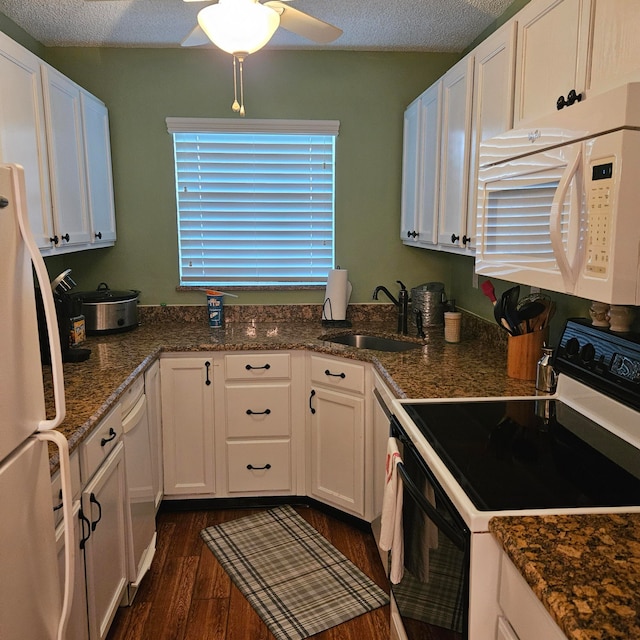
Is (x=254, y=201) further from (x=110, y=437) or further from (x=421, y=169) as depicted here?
(x=110, y=437)

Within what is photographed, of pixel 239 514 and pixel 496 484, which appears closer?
pixel 496 484

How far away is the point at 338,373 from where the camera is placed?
Result: 278cm

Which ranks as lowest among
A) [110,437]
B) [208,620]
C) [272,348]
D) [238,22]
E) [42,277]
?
[208,620]

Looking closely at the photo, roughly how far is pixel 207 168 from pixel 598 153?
257cm

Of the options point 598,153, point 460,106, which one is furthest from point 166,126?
point 598,153

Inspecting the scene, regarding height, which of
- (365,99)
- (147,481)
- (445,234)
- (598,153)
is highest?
(365,99)

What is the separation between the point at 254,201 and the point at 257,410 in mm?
1277

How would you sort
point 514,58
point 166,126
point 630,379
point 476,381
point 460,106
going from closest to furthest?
point 630,379
point 514,58
point 476,381
point 460,106
point 166,126

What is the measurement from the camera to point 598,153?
1225mm

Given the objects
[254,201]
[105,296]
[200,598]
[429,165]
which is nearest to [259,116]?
[254,201]

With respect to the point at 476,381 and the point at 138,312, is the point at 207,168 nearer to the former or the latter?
the point at 138,312

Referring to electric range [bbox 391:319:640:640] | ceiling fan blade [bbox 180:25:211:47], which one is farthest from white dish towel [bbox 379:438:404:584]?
ceiling fan blade [bbox 180:25:211:47]

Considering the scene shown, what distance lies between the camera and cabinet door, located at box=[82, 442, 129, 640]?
5.80 ft

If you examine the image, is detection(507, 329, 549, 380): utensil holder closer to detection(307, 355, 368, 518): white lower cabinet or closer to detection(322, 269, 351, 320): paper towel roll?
detection(307, 355, 368, 518): white lower cabinet
